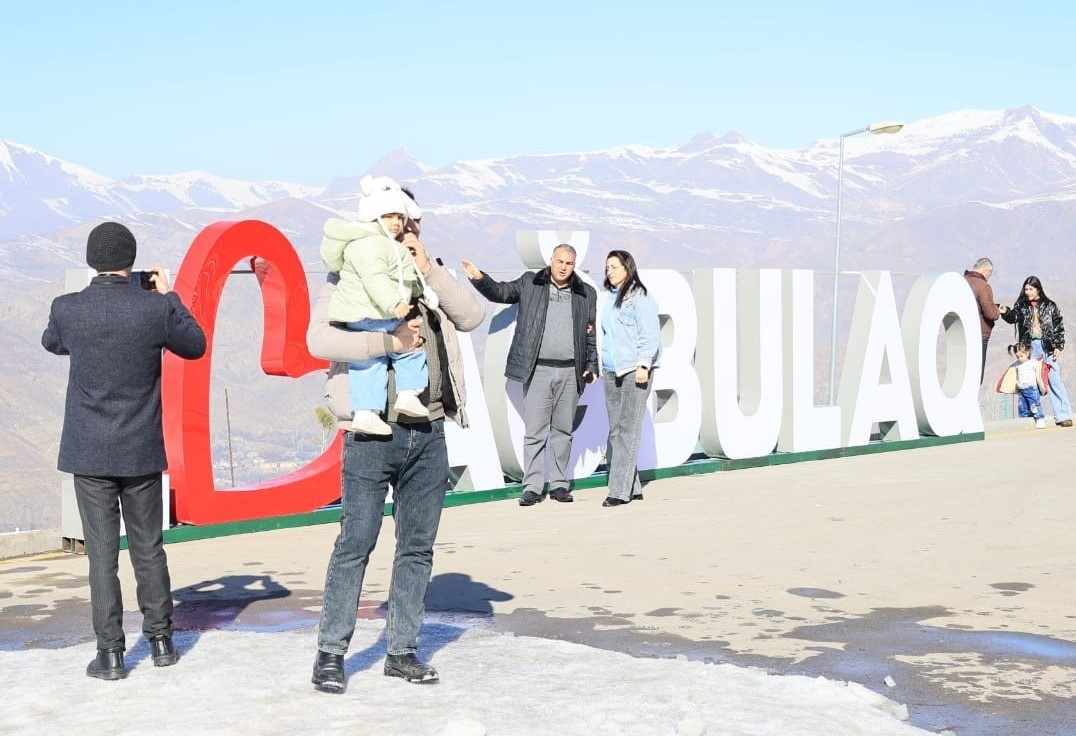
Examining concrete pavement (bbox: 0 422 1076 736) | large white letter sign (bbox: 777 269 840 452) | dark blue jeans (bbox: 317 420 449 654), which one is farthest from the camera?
large white letter sign (bbox: 777 269 840 452)

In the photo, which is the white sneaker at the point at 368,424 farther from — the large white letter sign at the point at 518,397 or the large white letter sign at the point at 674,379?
the large white letter sign at the point at 674,379

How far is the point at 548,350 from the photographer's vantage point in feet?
38.0

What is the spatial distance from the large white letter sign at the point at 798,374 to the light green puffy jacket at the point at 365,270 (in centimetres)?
955

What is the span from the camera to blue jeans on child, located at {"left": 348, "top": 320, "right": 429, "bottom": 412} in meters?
5.44

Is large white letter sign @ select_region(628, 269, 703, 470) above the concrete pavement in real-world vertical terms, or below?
above

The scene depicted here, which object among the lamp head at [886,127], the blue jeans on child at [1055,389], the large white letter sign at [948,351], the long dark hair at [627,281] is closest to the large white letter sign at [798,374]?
the large white letter sign at [948,351]

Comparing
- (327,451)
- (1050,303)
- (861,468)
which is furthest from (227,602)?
(1050,303)

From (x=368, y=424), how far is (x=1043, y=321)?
13952 millimetres

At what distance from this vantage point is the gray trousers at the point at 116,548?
5.76 metres

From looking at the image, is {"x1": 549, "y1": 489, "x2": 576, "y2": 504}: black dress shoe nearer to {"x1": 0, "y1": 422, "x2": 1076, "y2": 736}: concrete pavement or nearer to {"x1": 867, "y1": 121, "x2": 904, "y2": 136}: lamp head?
{"x1": 0, "y1": 422, "x2": 1076, "y2": 736}: concrete pavement

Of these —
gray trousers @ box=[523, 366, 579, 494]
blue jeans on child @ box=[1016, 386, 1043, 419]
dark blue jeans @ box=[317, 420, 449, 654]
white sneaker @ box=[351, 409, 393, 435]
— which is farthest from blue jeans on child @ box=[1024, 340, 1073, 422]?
white sneaker @ box=[351, 409, 393, 435]

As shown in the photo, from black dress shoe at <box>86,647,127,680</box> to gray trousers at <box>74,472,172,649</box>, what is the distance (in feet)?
0.08

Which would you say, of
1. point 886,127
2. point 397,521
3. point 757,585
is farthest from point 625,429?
point 886,127

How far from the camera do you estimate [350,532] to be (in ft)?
18.1
